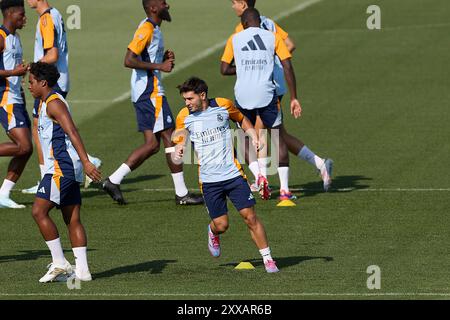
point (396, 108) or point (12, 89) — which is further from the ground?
point (12, 89)

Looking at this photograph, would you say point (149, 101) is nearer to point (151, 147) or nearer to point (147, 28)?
point (151, 147)

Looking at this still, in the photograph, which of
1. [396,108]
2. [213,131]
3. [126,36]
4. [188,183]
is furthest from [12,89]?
[126,36]

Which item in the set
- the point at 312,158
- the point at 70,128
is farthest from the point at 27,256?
the point at 312,158

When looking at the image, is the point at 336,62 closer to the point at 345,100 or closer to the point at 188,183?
the point at 345,100

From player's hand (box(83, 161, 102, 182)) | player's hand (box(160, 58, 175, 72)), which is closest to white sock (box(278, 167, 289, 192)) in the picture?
player's hand (box(160, 58, 175, 72))

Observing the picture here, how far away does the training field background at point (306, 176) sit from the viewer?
14695 millimetres

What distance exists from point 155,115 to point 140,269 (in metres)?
4.60

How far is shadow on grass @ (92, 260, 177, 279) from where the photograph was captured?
1505cm

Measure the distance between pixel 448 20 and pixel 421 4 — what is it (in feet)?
8.15

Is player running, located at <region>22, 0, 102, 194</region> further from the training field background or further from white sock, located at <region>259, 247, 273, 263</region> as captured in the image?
white sock, located at <region>259, 247, 273, 263</region>

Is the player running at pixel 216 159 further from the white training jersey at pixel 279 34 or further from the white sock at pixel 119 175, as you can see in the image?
the white training jersey at pixel 279 34

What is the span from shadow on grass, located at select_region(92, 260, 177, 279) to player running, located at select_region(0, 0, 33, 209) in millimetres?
4161

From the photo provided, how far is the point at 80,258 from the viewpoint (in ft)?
47.9

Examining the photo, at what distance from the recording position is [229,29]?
35062mm
